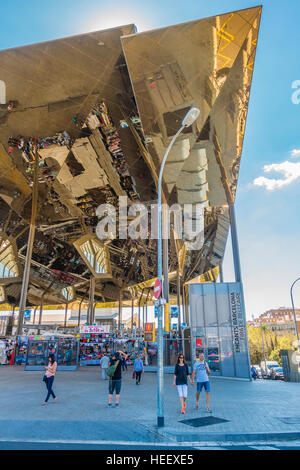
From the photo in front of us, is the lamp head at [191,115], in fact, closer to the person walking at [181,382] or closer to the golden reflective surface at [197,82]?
the person walking at [181,382]

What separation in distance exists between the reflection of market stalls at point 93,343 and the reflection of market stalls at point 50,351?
327 cm

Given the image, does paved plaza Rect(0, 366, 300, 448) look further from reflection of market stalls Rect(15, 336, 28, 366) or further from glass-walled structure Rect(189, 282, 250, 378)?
reflection of market stalls Rect(15, 336, 28, 366)

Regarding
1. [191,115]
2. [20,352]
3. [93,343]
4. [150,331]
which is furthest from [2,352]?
[191,115]

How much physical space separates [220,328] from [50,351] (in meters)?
13.7

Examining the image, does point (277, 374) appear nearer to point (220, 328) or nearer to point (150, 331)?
point (150, 331)

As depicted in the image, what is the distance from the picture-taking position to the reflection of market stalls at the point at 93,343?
90.4 feet

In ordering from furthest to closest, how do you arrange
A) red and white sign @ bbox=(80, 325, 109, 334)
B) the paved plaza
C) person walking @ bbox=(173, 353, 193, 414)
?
1. red and white sign @ bbox=(80, 325, 109, 334)
2. person walking @ bbox=(173, 353, 193, 414)
3. the paved plaza

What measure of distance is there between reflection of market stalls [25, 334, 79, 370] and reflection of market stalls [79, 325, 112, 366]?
10.7ft

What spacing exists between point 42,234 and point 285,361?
2665cm

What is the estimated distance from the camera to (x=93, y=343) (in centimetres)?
2848

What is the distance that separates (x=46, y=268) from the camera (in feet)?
131

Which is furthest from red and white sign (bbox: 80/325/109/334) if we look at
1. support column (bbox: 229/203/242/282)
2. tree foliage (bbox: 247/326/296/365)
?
tree foliage (bbox: 247/326/296/365)

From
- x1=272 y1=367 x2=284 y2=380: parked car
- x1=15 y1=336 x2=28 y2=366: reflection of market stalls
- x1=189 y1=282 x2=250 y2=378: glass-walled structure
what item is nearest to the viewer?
x1=189 y1=282 x2=250 y2=378: glass-walled structure

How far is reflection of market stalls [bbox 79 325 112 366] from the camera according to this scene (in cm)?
2756
